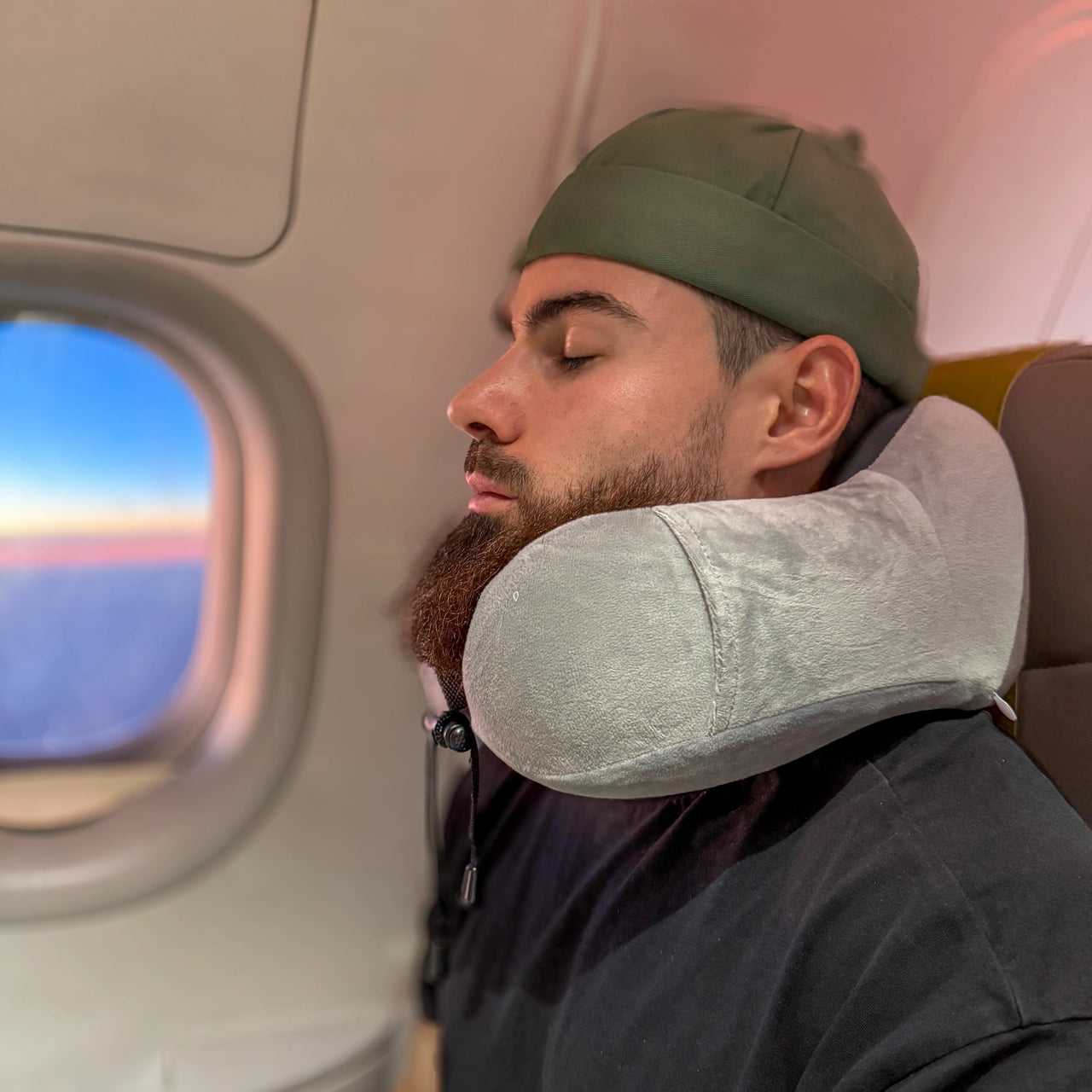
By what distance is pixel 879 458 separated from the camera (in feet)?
3.29

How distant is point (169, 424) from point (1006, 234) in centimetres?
137

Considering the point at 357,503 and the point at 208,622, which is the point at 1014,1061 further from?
the point at 208,622

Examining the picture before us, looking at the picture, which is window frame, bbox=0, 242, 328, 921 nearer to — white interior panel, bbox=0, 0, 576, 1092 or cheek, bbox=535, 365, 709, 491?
white interior panel, bbox=0, 0, 576, 1092

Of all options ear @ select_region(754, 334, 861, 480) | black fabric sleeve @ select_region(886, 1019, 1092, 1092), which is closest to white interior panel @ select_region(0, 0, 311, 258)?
ear @ select_region(754, 334, 861, 480)

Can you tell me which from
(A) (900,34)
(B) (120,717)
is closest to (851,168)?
(A) (900,34)

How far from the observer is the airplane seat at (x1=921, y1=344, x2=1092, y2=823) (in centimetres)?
101

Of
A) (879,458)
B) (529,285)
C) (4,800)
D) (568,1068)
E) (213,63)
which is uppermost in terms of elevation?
(213,63)

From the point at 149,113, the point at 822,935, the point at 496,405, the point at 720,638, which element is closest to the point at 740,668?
the point at 720,638

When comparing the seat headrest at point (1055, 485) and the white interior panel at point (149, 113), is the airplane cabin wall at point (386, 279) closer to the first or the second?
the white interior panel at point (149, 113)

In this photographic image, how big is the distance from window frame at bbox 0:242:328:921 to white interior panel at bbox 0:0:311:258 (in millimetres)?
128

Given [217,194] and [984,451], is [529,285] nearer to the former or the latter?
[217,194]

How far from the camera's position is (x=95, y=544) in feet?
5.14

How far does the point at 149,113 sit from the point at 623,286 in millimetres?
647

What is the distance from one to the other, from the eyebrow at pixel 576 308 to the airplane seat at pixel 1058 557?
1.58 feet
